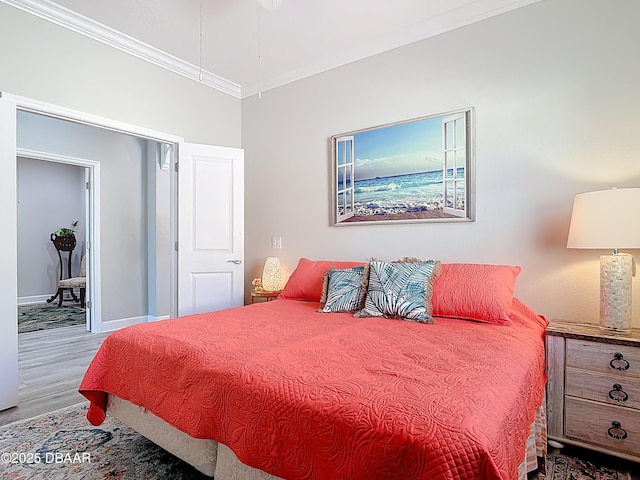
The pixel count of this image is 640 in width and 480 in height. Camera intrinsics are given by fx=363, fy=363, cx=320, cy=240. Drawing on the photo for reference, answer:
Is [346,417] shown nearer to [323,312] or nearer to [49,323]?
[323,312]

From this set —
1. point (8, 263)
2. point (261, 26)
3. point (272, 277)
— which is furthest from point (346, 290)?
point (8, 263)

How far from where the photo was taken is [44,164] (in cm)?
678

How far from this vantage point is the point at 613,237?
178cm

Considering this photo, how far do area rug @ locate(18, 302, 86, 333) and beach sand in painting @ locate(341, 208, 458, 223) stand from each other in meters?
4.21

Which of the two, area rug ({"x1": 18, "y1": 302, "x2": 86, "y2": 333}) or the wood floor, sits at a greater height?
the wood floor

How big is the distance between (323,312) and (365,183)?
1237 millimetres

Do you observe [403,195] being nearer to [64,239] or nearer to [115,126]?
[115,126]

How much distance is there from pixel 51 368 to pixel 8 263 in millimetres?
1254

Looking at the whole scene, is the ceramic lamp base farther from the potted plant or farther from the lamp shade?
the potted plant

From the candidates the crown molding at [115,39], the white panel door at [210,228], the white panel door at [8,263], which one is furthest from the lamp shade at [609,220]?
the white panel door at [8,263]

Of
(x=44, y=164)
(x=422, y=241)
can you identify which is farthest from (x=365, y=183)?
(x=44, y=164)

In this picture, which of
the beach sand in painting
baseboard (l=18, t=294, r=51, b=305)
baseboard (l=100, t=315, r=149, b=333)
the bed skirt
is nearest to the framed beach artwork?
the beach sand in painting

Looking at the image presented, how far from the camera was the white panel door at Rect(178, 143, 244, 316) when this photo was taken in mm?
3412

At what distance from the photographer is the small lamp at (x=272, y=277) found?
3.46 metres
